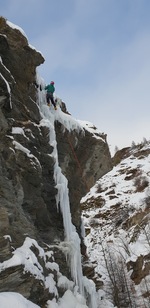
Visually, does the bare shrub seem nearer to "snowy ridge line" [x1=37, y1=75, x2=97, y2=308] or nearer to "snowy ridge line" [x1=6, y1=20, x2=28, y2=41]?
"snowy ridge line" [x1=37, y1=75, x2=97, y2=308]

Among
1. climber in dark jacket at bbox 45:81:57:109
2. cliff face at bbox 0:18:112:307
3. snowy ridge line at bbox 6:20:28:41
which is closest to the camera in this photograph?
cliff face at bbox 0:18:112:307

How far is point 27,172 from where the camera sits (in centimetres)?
1095

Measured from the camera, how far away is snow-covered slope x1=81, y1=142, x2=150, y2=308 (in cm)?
2325

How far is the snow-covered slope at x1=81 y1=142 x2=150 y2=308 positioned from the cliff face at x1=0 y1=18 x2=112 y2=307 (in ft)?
32.1

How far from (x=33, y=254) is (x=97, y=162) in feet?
32.6

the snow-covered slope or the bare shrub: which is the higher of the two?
the bare shrub

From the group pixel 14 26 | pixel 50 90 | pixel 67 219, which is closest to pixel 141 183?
pixel 50 90

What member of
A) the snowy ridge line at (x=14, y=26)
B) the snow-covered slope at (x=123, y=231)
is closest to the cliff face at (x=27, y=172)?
the snowy ridge line at (x=14, y=26)

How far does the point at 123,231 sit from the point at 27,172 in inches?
906

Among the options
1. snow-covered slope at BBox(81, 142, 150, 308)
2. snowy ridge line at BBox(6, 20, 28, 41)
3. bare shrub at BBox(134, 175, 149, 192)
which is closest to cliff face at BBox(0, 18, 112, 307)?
snowy ridge line at BBox(6, 20, 28, 41)

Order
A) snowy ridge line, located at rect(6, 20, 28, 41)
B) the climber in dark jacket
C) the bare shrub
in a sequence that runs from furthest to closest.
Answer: the bare shrub → the climber in dark jacket → snowy ridge line, located at rect(6, 20, 28, 41)

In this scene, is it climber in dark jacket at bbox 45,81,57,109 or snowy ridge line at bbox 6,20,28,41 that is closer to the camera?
snowy ridge line at bbox 6,20,28,41

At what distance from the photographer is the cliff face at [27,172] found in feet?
27.9

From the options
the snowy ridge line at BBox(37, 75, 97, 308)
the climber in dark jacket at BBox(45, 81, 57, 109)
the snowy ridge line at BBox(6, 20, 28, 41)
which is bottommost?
the snowy ridge line at BBox(37, 75, 97, 308)
